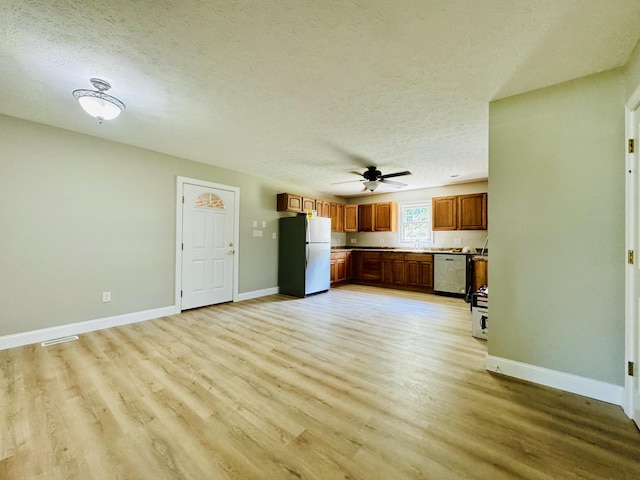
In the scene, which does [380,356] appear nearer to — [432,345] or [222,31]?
[432,345]

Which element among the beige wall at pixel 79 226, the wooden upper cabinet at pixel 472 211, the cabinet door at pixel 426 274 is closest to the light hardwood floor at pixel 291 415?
the beige wall at pixel 79 226

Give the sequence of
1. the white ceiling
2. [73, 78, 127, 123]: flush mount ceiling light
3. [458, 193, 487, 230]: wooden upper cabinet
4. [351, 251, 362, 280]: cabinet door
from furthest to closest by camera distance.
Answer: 1. [351, 251, 362, 280]: cabinet door
2. [458, 193, 487, 230]: wooden upper cabinet
3. [73, 78, 127, 123]: flush mount ceiling light
4. the white ceiling

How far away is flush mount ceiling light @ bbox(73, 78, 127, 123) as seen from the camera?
6.65 feet

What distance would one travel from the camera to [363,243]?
7.39 metres

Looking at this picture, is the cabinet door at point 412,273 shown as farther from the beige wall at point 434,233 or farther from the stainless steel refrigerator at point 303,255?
the stainless steel refrigerator at point 303,255

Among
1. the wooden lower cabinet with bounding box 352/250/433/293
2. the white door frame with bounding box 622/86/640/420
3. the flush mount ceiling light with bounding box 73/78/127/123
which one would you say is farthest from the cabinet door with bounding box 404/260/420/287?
the flush mount ceiling light with bounding box 73/78/127/123

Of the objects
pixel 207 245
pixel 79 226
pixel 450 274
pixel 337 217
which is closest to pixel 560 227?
pixel 450 274

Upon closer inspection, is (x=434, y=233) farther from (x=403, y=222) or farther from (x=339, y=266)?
(x=339, y=266)

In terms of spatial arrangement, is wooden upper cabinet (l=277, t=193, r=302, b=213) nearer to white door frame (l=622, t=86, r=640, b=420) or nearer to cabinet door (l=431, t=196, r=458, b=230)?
cabinet door (l=431, t=196, r=458, b=230)

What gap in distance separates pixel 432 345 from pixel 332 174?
3323mm

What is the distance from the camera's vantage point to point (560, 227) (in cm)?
197

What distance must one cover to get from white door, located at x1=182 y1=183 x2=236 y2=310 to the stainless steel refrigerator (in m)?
1.11

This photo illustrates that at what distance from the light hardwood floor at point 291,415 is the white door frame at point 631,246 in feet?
0.68

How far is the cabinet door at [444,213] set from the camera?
5.60 metres
